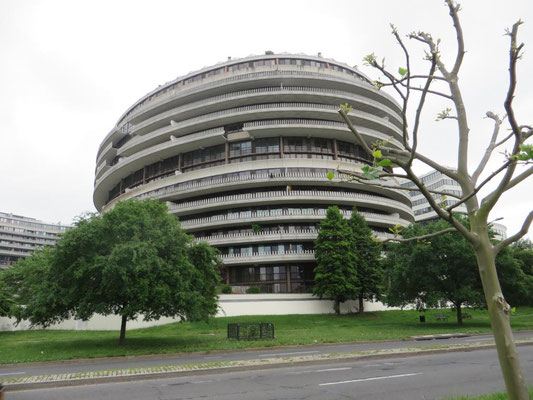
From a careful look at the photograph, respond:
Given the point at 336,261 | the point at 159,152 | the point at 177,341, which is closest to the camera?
the point at 177,341

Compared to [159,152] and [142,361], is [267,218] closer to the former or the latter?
[159,152]

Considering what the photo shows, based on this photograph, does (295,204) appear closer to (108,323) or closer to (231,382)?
(108,323)

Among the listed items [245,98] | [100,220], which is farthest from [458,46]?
[245,98]

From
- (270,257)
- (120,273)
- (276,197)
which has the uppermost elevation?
(276,197)

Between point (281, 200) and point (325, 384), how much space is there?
32.5 m

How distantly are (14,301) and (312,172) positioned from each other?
1258 inches

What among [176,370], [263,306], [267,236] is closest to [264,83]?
[267,236]

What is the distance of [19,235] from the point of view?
13462 cm

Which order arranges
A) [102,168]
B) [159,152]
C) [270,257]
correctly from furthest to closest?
1. [102,168]
2. [159,152]
3. [270,257]

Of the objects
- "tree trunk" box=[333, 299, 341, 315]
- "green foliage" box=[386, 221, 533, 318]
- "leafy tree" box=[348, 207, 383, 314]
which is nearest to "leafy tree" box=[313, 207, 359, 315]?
"tree trunk" box=[333, 299, 341, 315]

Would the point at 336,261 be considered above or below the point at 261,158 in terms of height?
below

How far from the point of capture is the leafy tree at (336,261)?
3484 centimetres

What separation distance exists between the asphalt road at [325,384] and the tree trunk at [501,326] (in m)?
4.51

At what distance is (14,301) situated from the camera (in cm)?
3241
